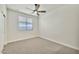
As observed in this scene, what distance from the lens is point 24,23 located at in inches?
73.1

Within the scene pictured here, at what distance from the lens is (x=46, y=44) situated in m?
1.93

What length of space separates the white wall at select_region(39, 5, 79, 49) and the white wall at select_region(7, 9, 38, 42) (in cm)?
13

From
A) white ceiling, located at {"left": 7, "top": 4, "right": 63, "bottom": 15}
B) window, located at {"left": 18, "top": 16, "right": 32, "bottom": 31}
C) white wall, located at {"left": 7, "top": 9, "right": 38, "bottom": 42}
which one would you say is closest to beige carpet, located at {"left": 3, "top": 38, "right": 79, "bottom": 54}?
white wall, located at {"left": 7, "top": 9, "right": 38, "bottom": 42}

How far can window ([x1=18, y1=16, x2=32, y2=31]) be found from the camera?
1842 mm

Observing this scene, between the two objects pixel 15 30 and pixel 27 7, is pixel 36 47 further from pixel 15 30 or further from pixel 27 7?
pixel 27 7

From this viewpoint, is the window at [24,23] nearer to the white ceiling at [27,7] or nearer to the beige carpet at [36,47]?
the white ceiling at [27,7]

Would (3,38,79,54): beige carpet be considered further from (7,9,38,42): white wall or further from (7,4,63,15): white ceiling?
(7,4,63,15): white ceiling

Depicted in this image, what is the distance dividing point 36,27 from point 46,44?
0.38 metres

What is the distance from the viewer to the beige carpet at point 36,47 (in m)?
1.78

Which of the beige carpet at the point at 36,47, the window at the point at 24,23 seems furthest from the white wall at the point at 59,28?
the window at the point at 24,23

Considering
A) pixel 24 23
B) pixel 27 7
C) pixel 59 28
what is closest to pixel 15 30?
pixel 24 23

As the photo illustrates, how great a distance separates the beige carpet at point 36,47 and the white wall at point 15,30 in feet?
0.27
